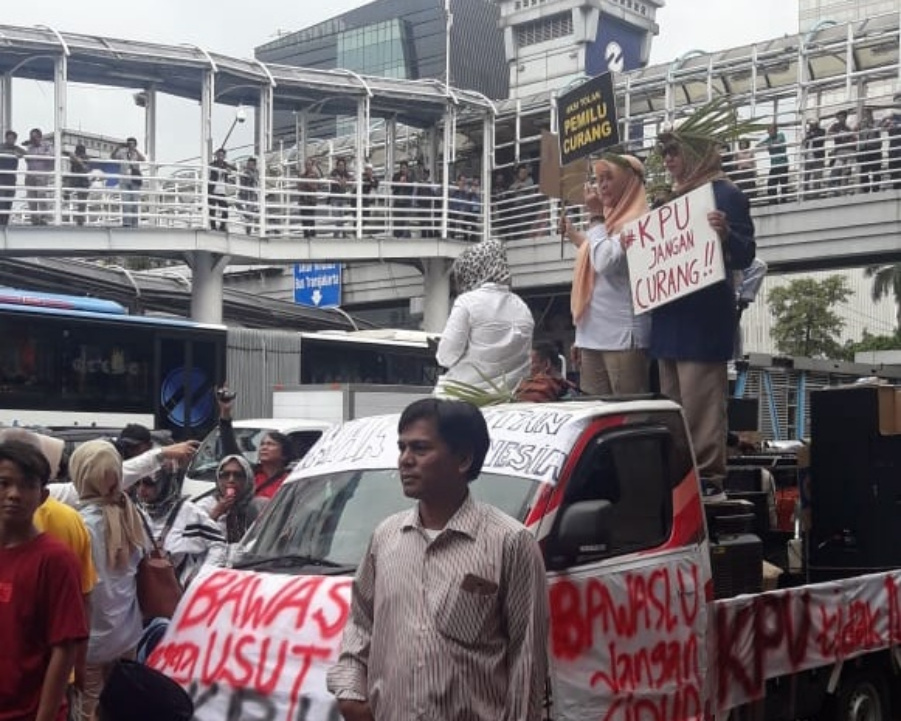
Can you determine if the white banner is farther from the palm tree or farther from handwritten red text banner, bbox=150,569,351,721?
the palm tree

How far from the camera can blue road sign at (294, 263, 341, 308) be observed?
3036cm

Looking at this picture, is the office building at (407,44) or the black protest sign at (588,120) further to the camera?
the office building at (407,44)

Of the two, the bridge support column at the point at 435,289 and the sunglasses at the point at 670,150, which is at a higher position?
the bridge support column at the point at 435,289

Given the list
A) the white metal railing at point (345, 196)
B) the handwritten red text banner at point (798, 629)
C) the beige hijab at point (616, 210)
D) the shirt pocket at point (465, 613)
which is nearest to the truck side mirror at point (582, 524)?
the shirt pocket at point (465, 613)

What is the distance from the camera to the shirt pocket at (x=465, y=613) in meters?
3.56

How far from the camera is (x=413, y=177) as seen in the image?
29.0 m

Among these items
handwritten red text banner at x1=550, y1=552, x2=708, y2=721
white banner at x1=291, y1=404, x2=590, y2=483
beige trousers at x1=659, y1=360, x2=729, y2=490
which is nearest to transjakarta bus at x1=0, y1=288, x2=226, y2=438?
beige trousers at x1=659, y1=360, x2=729, y2=490

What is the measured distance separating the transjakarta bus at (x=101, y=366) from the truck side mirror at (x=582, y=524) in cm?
1508

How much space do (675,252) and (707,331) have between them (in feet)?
1.72

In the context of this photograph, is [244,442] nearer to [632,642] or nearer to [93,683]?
[93,683]

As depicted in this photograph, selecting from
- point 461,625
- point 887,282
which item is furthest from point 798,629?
point 887,282

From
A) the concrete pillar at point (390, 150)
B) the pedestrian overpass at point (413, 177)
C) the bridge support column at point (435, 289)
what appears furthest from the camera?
the concrete pillar at point (390, 150)

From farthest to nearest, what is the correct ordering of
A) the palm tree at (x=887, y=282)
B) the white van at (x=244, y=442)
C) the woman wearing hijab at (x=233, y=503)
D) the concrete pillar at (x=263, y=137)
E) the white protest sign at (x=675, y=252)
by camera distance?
the palm tree at (x=887, y=282), the concrete pillar at (x=263, y=137), the white van at (x=244, y=442), the woman wearing hijab at (x=233, y=503), the white protest sign at (x=675, y=252)

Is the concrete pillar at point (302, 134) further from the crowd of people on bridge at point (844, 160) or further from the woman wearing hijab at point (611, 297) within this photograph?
the woman wearing hijab at point (611, 297)
